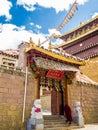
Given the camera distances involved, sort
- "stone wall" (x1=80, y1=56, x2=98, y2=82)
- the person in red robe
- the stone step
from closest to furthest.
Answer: the stone step
the person in red robe
"stone wall" (x1=80, y1=56, x2=98, y2=82)

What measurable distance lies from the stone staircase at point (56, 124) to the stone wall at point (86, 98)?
1366 mm

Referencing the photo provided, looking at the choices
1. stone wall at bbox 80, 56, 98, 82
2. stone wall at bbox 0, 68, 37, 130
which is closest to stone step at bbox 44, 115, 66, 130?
stone wall at bbox 0, 68, 37, 130

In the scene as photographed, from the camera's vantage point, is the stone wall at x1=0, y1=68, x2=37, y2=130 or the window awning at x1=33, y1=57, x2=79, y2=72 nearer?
the stone wall at x1=0, y1=68, x2=37, y2=130

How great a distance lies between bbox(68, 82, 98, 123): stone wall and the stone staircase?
1.37 metres

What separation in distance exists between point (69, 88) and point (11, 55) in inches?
241

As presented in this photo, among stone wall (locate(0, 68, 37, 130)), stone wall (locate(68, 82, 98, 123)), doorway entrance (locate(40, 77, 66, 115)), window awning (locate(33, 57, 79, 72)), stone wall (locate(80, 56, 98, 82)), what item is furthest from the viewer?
stone wall (locate(80, 56, 98, 82))

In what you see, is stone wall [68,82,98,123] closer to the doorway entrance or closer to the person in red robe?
the doorway entrance

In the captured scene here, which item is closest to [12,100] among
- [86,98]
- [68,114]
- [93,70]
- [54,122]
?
[54,122]

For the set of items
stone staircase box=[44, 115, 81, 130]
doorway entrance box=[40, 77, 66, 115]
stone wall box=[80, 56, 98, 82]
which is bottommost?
stone staircase box=[44, 115, 81, 130]

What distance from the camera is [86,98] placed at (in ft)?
40.4

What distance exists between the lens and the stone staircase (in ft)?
29.7

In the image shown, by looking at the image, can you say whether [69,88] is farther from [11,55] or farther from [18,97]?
[11,55]

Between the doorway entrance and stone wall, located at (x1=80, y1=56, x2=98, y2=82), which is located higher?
stone wall, located at (x1=80, y1=56, x2=98, y2=82)

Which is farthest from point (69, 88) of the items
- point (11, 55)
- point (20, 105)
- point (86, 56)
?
point (86, 56)
